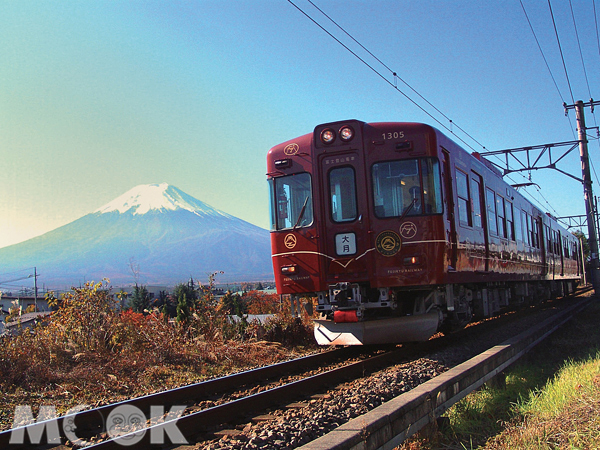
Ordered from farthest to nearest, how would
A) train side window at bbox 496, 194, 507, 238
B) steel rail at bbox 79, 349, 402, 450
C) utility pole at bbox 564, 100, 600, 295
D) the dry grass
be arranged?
utility pole at bbox 564, 100, 600, 295, train side window at bbox 496, 194, 507, 238, the dry grass, steel rail at bbox 79, 349, 402, 450

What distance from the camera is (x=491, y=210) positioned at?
11312 millimetres

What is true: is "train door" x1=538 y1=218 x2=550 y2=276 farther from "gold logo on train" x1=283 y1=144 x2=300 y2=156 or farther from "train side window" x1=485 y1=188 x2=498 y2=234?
"gold logo on train" x1=283 y1=144 x2=300 y2=156

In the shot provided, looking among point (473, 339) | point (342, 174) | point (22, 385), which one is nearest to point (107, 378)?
point (22, 385)

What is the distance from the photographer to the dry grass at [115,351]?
21.2ft

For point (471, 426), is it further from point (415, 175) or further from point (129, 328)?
point (129, 328)

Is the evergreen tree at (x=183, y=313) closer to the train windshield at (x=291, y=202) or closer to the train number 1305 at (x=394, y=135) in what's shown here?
the train windshield at (x=291, y=202)

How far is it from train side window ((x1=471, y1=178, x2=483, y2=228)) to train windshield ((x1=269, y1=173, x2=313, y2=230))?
315 centimetres

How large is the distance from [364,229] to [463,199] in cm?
211

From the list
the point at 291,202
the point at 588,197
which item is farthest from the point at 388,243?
the point at 588,197

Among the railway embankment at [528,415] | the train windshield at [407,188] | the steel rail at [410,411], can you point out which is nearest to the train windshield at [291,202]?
the train windshield at [407,188]

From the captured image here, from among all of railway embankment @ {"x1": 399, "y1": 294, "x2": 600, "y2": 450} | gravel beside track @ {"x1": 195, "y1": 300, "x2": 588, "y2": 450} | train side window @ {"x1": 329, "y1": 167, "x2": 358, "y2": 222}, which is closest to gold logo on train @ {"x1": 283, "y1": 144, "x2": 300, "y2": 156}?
Answer: train side window @ {"x1": 329, "y1": 167, "x2": 358, "y2": 222}

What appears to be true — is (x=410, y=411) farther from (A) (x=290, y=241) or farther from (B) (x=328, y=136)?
(B) (x=328, y=136)

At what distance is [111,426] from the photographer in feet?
16.1

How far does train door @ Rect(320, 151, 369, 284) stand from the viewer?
843 cm
